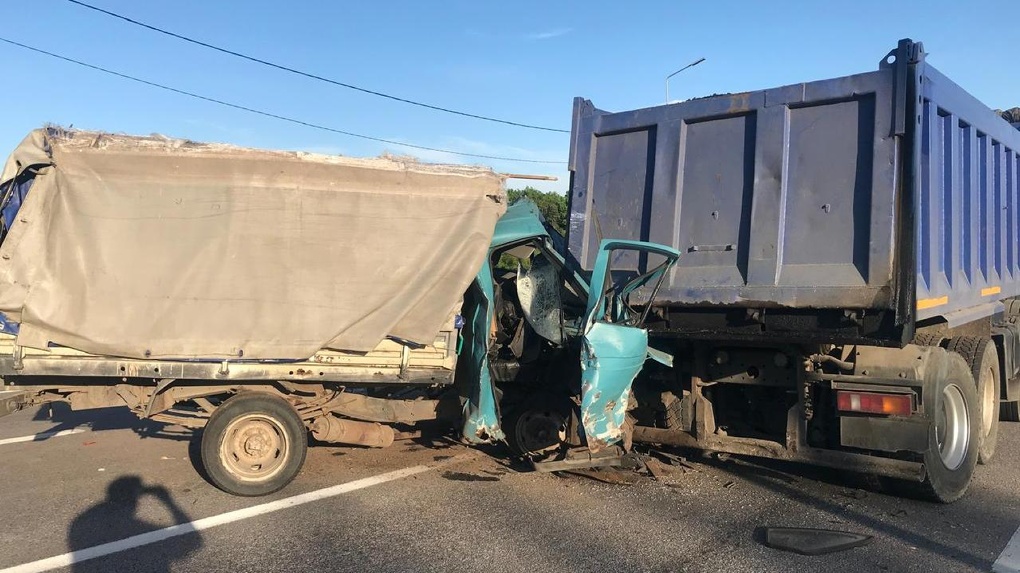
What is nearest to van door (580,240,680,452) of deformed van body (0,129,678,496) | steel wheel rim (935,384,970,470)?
deformed van body (0,129,678,496)

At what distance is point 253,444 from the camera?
558 centimetres

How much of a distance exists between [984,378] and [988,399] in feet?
2.27

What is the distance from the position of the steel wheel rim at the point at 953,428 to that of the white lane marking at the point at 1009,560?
0.85m

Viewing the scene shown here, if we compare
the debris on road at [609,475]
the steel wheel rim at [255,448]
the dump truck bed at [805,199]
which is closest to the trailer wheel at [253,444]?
the steel wheel rim at [255,448]

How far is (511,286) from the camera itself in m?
6.17

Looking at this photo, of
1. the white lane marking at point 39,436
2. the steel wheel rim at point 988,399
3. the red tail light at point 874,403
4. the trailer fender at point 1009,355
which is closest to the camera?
the red tail light at point 874,403

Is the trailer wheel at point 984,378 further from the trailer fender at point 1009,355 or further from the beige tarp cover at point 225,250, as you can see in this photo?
the beige tarp cover at point 225,250

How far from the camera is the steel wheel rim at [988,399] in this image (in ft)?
21.8

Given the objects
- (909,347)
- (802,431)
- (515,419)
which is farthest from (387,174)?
(909,347)

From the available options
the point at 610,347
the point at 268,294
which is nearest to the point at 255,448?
the point at 268,294

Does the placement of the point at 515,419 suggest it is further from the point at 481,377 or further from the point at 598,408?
the point at 598,408

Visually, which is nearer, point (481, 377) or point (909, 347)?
point (909, 347)

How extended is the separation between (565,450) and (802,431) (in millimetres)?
1840

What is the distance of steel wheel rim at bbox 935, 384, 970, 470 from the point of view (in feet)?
17.9
